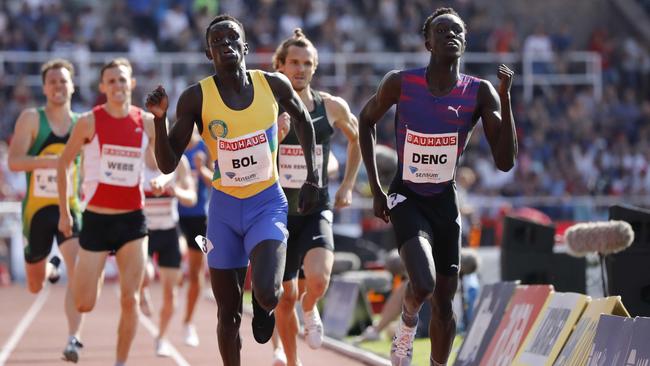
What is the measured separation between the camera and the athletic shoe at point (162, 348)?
1231 cm

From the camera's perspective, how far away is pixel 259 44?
2825 centimetres

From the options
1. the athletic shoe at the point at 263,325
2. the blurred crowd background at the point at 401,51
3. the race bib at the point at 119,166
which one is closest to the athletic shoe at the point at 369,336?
the race bib at the point at 119,166

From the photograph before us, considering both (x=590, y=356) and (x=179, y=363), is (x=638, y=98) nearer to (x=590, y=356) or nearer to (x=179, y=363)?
(x=179, y=363)

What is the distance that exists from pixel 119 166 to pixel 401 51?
20.8 metres

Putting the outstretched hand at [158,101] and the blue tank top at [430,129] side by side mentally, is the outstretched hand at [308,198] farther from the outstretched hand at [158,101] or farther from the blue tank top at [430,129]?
the outstretched hand at [158,101]

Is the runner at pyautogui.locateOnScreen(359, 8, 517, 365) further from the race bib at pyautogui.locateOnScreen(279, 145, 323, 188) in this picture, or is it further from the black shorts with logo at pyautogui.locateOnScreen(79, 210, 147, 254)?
the black shorts with logo at pyautogui.locateOnScreen(79, 210, 147, 254)

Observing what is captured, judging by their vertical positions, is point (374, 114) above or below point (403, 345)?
above

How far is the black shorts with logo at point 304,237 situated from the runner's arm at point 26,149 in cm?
262

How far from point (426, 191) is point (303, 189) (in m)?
0.83

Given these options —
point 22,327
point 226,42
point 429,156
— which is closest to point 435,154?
point 429,156

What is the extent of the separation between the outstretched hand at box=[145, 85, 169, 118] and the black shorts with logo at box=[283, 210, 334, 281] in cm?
233

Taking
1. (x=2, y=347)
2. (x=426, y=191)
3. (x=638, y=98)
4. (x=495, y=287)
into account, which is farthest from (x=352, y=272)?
(x=638, y=98)

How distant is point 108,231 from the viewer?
9.78 meters

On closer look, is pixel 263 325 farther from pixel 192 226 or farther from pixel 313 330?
pixel 192 226
